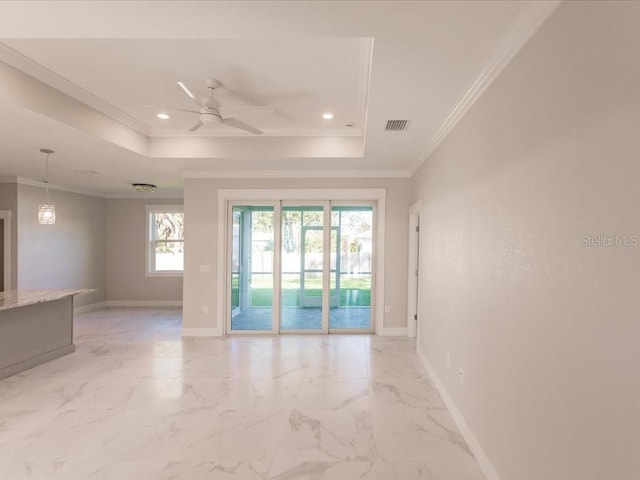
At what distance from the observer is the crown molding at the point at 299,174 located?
17.0 feet

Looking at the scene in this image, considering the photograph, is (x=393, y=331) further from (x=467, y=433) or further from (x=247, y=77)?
(x=247, y=77)

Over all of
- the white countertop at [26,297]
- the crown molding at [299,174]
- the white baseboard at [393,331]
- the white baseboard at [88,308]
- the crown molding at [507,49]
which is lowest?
the white baseboard at [88,308]

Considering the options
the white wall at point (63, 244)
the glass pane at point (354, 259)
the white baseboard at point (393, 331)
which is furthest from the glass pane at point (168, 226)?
the white baseboard at point (393, 331)

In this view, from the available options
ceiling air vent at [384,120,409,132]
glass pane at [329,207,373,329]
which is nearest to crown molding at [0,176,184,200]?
glass pane at [329,207,373,329]

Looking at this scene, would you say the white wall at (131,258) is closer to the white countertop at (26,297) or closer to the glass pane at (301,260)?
the white countertop at (26,297)

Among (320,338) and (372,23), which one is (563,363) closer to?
(372,23)

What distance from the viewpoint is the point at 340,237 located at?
5.51 meters

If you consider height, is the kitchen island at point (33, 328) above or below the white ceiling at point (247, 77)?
below

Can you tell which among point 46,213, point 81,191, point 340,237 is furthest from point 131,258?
point 340,237

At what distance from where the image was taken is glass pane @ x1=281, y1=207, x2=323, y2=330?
546cm

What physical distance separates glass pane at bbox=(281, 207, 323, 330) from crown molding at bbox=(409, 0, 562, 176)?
116 inches

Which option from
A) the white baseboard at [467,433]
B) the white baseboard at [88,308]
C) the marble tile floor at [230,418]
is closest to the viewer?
the white baseboard at [467,433]

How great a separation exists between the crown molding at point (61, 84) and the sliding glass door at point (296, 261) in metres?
2.10

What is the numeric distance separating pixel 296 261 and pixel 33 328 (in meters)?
3.57
